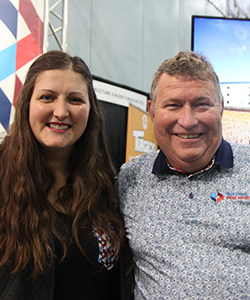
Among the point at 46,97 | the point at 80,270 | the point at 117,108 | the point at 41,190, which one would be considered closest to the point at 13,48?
the point at 46,97

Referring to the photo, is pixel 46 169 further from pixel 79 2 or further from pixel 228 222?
pixel 79 2

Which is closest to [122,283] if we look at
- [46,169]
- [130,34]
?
[46,169]

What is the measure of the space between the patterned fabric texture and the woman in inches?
5.6

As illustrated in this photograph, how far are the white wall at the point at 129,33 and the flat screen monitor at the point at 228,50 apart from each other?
1.11 meters

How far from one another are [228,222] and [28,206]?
793 millimetres

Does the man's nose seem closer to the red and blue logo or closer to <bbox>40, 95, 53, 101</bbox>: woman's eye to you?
the red and blue logo

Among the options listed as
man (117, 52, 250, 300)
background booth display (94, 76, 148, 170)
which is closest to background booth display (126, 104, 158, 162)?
background booth display (94, 76, 148, 170)

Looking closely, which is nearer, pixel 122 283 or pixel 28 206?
pixel 28 206

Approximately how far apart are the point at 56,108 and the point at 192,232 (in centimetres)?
74

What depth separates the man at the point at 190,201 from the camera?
1.38m

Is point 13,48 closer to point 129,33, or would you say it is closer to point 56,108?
point 56,108

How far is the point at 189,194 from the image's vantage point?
1540mm

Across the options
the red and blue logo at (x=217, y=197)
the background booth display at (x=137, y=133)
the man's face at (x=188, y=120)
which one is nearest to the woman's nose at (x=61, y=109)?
the man's face at (x=188, y=120)

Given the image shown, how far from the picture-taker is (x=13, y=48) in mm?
2213
